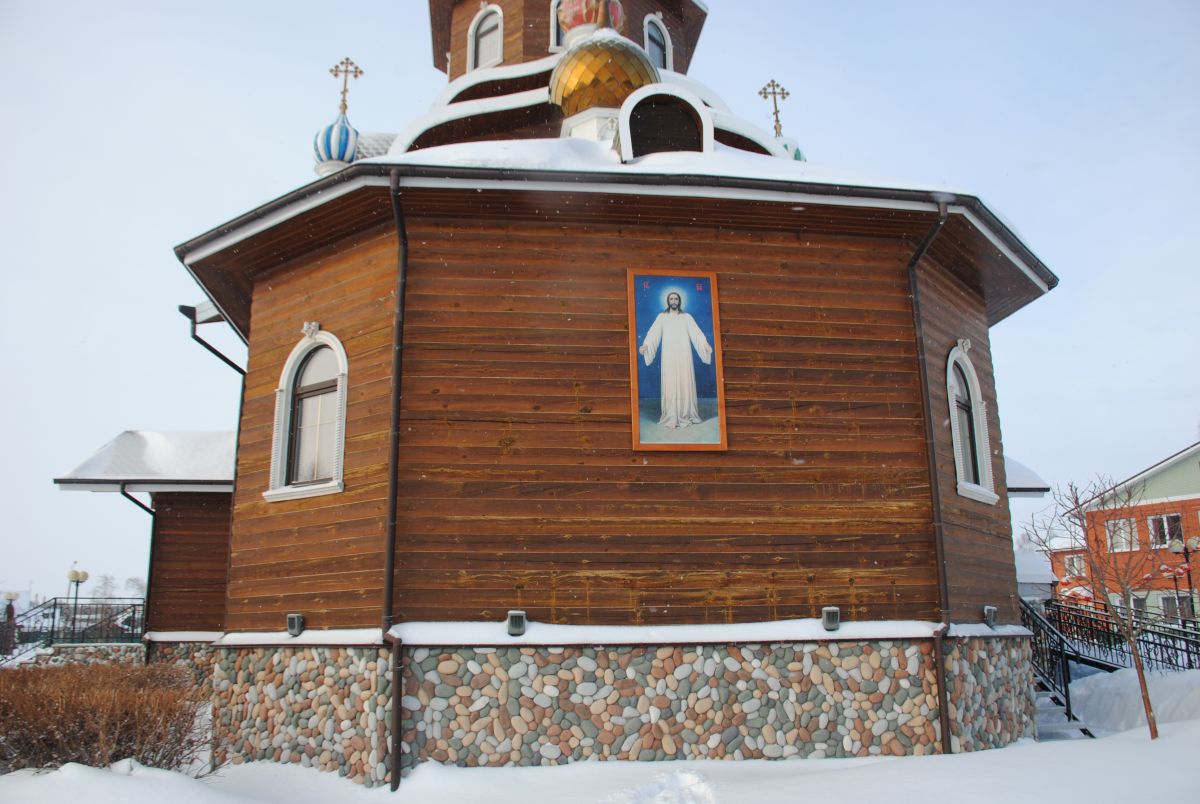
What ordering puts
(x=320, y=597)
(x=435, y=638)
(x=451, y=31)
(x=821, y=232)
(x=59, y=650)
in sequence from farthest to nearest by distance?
(x=59, y=650) < (x=451, y=31) < (x=821, y=232) < (x=320, y=597) < (x=435, y=638)

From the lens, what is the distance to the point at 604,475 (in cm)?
727

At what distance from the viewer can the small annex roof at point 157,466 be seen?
43.1ft

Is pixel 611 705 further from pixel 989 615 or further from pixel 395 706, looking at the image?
pixel 989 615

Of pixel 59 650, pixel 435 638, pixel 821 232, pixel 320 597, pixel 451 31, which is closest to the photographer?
pixel 435 638

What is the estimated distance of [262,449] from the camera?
831cm

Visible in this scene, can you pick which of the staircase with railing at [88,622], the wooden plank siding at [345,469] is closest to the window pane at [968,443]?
the wooden plank siding at [345,469]

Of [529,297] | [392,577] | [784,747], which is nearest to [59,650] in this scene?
[392,577]

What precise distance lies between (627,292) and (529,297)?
82 centimetres

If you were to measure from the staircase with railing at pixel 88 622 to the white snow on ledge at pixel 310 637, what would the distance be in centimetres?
965

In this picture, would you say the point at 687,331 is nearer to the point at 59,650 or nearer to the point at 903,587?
the point at 903,587

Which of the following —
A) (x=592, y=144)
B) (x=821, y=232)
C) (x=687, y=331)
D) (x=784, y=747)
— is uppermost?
(x=592, y=144)

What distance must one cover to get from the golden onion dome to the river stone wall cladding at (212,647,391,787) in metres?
6.54

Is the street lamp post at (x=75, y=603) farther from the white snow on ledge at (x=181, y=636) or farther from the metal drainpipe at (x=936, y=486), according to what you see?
the metal drainpipe at (x=936, y=486)

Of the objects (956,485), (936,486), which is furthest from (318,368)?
(956,485)
